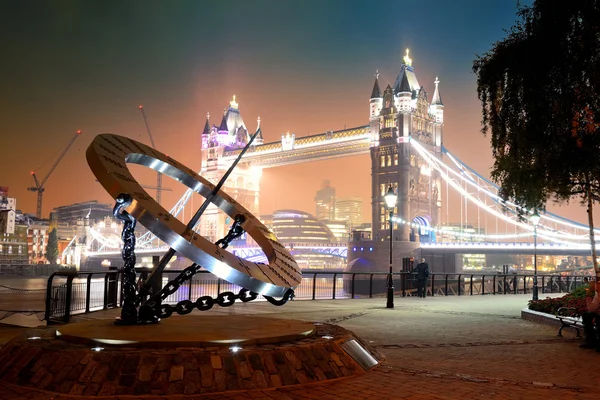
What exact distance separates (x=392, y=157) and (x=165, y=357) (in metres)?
71.1

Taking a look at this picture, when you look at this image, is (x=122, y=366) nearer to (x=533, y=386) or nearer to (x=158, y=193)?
(x=533, y=386)

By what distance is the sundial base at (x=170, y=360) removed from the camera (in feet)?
17.7

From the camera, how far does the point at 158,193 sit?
541 feet

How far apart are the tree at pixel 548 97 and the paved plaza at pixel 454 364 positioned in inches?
118

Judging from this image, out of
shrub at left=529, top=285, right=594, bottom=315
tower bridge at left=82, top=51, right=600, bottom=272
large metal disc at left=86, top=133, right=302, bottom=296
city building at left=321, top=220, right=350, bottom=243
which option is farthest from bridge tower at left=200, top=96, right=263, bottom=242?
large metal disc at left=86, top=133, right=302, bottom=296

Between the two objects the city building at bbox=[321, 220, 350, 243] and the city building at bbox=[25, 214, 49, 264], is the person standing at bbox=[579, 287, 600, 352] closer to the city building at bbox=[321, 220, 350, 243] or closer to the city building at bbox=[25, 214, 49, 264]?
the city building at bbox=[25, 214, 49, 264]

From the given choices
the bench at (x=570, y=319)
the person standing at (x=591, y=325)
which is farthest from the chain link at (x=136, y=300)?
the bench at (x=570, y=319)

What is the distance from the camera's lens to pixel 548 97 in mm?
12859

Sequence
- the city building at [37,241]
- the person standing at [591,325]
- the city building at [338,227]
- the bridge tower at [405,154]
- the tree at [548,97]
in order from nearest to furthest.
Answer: the person standing at [591,325]
the tree at [548,97]
the bridge tower at [405,154]
the city building at [37,241]
the city building at [338,227]

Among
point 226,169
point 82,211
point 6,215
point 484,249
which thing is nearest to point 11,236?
point 6,215

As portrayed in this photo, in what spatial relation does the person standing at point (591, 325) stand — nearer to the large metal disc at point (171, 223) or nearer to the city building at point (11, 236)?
the large metal disc at point (171, 223)

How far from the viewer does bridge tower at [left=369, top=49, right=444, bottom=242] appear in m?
73.6

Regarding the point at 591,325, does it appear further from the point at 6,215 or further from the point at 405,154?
the point at 6,215

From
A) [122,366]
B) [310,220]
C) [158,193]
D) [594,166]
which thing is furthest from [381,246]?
[158,193]
